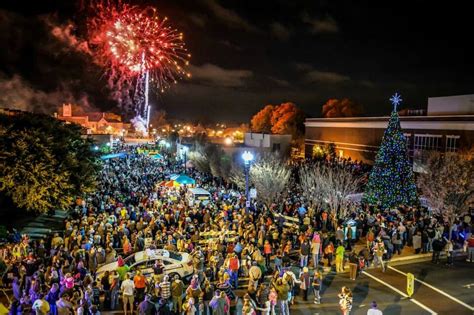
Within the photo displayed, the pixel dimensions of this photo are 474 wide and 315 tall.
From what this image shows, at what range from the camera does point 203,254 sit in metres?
15.4

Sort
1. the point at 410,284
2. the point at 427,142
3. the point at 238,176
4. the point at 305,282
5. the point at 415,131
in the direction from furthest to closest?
the point at 415,131
the point at 427,142
the point at 238,176
the point at 410,284
the point at 305,282

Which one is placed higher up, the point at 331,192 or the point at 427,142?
the point at 427,142

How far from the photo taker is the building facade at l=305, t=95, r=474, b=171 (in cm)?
3289

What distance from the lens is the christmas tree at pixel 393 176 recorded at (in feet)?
80.3

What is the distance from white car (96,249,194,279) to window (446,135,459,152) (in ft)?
89.2

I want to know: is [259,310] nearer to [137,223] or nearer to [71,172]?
[137,223]

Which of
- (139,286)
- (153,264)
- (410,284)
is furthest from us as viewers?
(153,264)

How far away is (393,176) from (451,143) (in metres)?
12.4

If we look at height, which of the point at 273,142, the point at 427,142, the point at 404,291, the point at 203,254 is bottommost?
the point at 404,291

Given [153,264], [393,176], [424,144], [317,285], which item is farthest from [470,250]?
[424,144]

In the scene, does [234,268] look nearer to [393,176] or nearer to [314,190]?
[314,190]

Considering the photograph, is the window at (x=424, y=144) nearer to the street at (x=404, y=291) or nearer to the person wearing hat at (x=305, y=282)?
the street at (x=404, y=291)

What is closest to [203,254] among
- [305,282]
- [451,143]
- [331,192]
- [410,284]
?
[305,282]

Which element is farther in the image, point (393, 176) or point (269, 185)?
point (269, 185)
